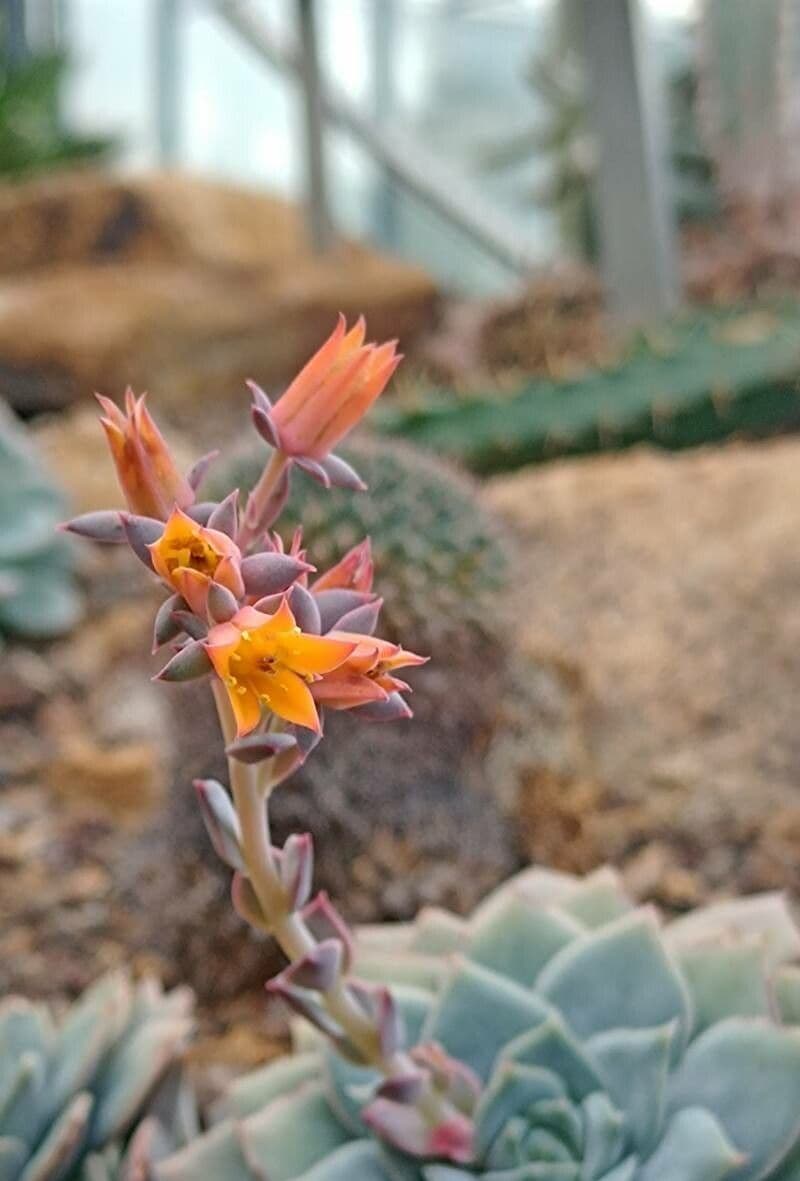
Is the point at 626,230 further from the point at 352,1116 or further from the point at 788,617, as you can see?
the point at 352,1116

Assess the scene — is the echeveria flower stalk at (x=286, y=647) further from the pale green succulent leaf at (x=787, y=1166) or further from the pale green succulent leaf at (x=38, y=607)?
the pale green succulent leaf at (x=38, y=607)

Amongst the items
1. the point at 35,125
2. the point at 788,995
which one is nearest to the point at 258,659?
the point at 788,995

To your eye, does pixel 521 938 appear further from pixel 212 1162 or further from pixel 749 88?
pixel 749 88

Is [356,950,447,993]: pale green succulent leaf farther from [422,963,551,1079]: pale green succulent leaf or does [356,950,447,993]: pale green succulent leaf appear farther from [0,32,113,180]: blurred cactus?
[0,32,113,180]: blurred cactus

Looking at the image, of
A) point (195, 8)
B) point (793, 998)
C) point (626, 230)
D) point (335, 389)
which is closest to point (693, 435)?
point (626, 230)

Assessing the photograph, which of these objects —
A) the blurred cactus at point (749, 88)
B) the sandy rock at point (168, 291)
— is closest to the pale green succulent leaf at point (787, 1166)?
the blurred cactus at point (749, 88)

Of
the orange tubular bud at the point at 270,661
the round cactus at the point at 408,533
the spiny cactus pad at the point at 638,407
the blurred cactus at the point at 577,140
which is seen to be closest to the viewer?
the orange tubular bud at the point at 270,661
